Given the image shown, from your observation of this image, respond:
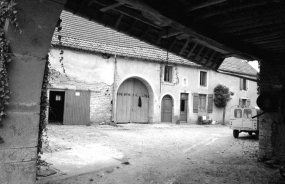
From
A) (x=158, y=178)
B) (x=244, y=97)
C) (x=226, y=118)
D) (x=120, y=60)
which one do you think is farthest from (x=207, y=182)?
(x=244, y=97)

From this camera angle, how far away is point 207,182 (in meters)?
5.24

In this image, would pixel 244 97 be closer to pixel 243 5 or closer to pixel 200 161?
pixel 200 161

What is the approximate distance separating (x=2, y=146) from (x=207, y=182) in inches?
165

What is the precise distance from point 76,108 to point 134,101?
466 centimetres

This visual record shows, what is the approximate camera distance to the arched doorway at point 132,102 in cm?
1714

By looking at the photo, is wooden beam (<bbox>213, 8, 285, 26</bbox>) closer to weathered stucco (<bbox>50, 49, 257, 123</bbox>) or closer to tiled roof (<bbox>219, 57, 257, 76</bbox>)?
weathered stucco (<bbox>50, 49, 257, 123</bbox>)

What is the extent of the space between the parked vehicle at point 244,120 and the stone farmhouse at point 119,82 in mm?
2070

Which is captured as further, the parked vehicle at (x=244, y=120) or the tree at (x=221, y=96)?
the tree at (x=221, y=96)

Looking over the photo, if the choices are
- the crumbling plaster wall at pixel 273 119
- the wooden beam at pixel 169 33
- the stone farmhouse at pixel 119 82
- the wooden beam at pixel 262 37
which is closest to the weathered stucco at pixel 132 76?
the stone farmhouse at pixel 119 82

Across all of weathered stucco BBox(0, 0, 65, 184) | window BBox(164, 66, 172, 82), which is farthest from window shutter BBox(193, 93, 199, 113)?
weathered stucco BBox(0, 0, 65, 184)

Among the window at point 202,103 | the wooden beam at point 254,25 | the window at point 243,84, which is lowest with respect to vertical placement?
the window at point 202,103

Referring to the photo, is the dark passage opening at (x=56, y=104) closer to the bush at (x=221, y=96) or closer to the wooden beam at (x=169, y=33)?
the wooden beam at (x=169, y=33)

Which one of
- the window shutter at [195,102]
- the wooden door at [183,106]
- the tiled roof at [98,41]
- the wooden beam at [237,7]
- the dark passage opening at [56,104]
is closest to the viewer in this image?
the wooden beam at [237,7]

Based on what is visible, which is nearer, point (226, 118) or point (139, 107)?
point (139, 107)
